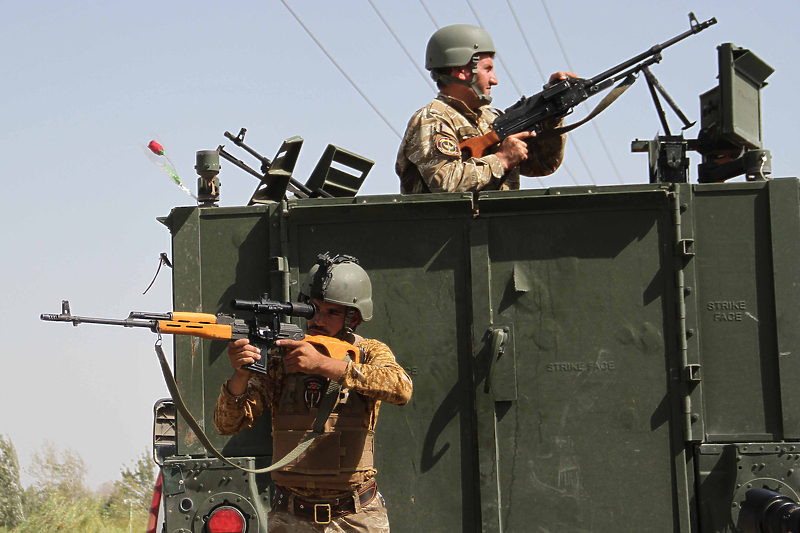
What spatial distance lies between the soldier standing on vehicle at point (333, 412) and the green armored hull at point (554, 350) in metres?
0.29

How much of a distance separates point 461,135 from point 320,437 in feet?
6.86

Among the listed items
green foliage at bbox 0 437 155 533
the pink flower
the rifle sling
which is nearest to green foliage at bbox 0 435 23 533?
green foliage at bbox 0 437 155 533

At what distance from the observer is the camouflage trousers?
13.9 feet

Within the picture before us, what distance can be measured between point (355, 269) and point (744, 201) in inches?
73.1

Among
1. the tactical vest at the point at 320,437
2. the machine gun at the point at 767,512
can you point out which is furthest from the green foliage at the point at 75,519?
the machine gun at the point at 767,512

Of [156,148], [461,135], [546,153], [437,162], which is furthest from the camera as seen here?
[546,153]

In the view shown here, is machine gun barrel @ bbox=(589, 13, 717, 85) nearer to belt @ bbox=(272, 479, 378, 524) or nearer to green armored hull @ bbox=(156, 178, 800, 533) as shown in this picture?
green armored hull @ bbox=(156, 178, 800, 533)

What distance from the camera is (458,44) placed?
5.61 metres

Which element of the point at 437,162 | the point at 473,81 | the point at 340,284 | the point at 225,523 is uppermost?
the point at 473,81

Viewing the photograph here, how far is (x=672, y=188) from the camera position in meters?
→ 4.68

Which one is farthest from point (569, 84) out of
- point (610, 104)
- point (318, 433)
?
point (318, 433)

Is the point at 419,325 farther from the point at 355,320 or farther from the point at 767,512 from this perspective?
the point at 767,512

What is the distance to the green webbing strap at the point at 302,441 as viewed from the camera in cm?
420

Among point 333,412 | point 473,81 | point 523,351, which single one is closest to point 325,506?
point 333,412
